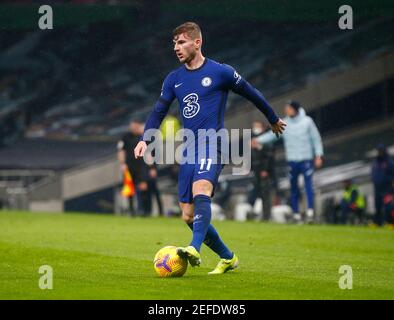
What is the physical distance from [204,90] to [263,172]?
12.8m

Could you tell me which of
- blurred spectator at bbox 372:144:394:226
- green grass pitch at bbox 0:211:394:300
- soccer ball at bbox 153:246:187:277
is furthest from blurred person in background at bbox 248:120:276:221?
soccer ball at bbox 153:246:187:277

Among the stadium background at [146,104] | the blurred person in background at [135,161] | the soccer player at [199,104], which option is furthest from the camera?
the blurred person in background at [135,161]

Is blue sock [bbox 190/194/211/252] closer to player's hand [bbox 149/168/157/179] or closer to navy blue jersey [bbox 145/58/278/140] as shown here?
navy blue jersey [bbox 145/58/278/140]

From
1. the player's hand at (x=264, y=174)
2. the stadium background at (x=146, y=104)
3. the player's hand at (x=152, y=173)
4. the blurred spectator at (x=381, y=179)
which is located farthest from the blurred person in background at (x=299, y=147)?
the player's hand at (x=152, y=173)

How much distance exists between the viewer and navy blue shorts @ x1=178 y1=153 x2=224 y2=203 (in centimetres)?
1073

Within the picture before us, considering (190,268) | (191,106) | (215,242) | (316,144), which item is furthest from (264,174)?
(191,106)

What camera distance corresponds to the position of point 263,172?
23609mm

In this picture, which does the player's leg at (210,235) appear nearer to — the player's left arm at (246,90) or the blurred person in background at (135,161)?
the player's left arm at (246,90)

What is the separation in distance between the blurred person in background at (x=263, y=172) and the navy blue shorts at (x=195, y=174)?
40.4ft

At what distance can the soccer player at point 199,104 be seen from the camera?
1073cm

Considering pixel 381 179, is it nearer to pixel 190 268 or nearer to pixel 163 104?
pixel 190 268

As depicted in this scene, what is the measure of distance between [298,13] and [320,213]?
12.2m

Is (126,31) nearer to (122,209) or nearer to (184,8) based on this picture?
(184,8)

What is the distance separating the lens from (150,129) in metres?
11.1
